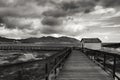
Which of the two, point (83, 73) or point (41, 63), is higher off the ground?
point (41, 63)

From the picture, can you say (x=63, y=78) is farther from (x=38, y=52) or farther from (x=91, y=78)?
(x=38, y=52)

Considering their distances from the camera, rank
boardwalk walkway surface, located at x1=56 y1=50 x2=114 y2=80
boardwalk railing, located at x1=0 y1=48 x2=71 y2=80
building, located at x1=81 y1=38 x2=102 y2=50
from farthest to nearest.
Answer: building, located at x1=81 y1=38 x2=102 y2=50
boardwalk walkway surface, located at x1=56 y1=50 x2=114 y2=80
boardwalk railing, located at x1=0 y1=48 x2=71 y2=80

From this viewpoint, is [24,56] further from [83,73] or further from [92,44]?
[83,73]

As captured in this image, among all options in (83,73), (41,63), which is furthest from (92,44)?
(41,63)

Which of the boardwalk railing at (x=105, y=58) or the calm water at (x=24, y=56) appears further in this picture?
the calm water at (x=24, y=56)

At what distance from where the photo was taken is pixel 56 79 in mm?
6414

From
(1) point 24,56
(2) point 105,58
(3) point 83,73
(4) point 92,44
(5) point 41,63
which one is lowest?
(1) point 24,56

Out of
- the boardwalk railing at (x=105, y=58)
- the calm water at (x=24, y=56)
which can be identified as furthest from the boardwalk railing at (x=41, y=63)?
the calm water at (x=24, y=56)

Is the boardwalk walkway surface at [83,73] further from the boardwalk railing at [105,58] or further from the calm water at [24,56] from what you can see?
the calm water at [24,56]

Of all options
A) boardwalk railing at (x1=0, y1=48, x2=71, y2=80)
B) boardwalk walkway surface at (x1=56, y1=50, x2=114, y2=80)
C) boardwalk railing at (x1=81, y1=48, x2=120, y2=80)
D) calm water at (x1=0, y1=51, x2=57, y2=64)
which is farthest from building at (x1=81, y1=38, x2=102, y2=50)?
boardwalk walkway surface at (x1=56, y1=50, x2=114, y2=80)

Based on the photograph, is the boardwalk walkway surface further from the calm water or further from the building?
the building

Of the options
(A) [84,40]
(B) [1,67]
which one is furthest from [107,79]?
(A) [84,40]

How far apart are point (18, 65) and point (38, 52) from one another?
6605cm

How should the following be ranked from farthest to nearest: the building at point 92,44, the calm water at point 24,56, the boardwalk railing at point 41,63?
the building at point 92,44
the calm water at point 24,56
the boardwalk railing at point 41,63
